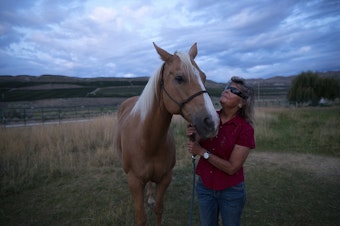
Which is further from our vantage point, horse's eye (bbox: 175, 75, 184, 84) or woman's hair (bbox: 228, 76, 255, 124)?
horse's eye (bbox: 175, 75, 184, 84)

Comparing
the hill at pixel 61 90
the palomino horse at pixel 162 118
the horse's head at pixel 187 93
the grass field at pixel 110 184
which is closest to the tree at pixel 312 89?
the hill at pixel 61 90

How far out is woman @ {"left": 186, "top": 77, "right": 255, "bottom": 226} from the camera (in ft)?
5.88

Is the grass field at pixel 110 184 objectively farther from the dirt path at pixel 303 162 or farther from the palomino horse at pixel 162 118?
the palomino horse at pixel 162 118

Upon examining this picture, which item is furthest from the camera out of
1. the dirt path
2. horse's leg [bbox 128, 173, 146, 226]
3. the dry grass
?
the dirt path

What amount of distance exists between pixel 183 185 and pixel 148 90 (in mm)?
3130

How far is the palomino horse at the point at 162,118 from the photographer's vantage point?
1827 millimetres

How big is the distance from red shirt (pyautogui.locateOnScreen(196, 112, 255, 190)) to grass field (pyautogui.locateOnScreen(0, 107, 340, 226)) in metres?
1.99

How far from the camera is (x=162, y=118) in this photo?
2.35 m

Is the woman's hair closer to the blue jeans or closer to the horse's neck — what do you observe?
the blue jeans

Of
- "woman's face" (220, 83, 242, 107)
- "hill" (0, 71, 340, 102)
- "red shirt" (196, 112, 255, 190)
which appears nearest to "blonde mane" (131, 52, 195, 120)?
"woman's face" (220, 83, 242, 107)

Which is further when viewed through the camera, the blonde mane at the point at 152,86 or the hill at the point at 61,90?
the hill at the point at 61,90

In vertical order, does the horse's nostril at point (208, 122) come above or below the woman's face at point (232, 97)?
below

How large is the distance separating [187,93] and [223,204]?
1.02 meters

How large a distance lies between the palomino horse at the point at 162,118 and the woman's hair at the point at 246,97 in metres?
0.30
